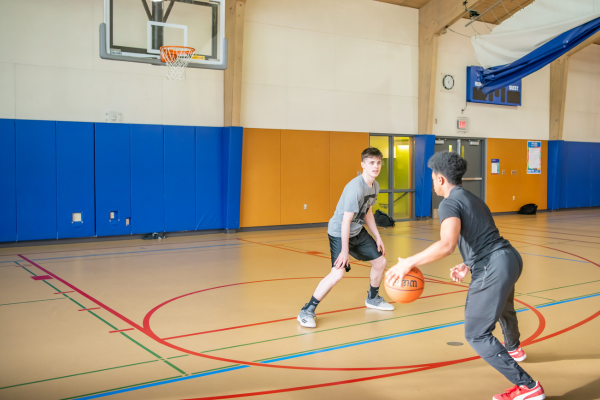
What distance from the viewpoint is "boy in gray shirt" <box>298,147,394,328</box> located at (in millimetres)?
4891

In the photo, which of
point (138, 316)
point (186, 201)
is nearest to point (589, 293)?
point (138, 316)

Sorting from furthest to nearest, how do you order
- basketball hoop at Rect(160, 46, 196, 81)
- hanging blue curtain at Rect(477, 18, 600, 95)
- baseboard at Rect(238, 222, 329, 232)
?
baseboard at Rect(238, 222, 329, 232)
hanging blue curtain at Rect(477, 18, 600, 95)
basketball hoop at Rect(160, 46, 196, 81)

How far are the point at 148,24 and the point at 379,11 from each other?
27.4ft

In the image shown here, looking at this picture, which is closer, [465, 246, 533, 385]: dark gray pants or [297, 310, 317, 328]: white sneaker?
[465, 246, 533, 385]: dark gray pants

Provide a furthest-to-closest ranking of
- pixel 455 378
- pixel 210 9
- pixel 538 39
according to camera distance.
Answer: pixel 538 39 < pixel 210 9 < pixel 455 378

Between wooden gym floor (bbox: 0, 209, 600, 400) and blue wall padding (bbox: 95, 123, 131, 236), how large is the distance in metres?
2.79

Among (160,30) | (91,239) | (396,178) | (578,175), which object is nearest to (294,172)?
(396,178)

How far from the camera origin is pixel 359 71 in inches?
588

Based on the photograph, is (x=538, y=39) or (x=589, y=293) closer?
(x=589, y=293)

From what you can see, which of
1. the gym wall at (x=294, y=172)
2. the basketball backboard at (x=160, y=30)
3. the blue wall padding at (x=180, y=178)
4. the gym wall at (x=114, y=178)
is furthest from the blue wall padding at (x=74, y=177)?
the gym wall at (x=294, y=172)

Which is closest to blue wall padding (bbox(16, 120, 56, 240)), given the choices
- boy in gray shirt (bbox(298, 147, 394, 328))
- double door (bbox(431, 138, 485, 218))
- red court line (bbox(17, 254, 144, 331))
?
red court line (bbox(17, 254, 144, 331))

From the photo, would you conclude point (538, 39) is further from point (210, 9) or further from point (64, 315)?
point (64, 315)

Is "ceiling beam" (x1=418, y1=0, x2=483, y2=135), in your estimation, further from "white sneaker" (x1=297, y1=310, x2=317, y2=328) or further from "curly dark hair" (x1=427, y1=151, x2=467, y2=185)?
"curly dark hair" (x1=427, y1=151, x2=467, y2=185)

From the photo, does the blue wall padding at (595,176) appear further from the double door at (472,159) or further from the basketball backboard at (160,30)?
the basketball backboard at (160,30)
